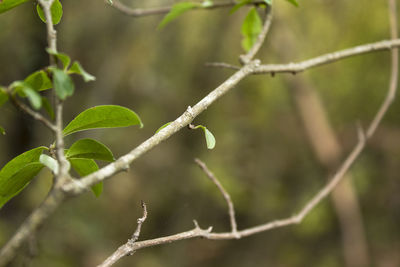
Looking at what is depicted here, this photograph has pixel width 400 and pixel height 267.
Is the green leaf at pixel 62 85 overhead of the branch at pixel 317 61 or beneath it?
beneath

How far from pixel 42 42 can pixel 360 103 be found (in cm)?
184

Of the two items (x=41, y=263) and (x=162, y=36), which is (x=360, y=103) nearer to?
(x=162, y=36)

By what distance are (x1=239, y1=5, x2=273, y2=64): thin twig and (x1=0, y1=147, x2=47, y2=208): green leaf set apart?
1.04 ft

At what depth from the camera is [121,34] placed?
2.29 m

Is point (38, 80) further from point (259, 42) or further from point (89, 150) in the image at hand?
point (259, 42)

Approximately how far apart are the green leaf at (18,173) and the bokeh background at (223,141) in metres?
1.66

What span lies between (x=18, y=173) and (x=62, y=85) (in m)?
0.13

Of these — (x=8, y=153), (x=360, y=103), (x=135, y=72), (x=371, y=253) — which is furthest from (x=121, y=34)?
(x=371, y=253)

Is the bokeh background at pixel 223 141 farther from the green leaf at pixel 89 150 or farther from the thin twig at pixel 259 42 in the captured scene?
the green leaf at pixel 89 150

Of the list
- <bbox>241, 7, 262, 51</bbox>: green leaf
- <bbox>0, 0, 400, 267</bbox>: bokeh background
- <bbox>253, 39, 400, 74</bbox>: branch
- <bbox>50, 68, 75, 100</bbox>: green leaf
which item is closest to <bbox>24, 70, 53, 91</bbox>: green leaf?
<bbox>50, 68, 75, 100</bbox>: green leaf

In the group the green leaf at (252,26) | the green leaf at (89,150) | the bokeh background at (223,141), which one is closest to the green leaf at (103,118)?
the green leaf at (89,150)

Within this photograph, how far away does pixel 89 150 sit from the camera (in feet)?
1.37

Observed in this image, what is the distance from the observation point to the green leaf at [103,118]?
407 millimetres

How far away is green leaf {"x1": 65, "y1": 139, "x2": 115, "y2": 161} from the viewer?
413 millimetres
